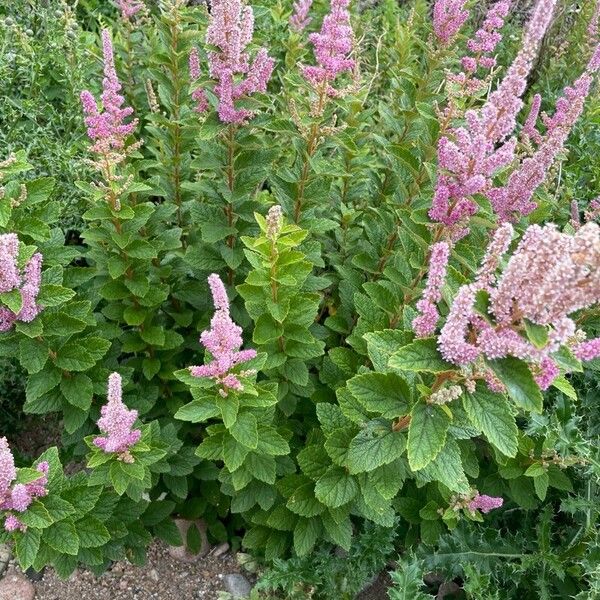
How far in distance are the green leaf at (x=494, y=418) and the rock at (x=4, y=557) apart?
2.58 metres

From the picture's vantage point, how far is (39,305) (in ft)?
7.34

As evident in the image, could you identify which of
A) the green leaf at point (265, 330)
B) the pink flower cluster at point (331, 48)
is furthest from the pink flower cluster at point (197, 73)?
the green leaf at point (265, 330)

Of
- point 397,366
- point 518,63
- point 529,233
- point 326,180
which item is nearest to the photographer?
point 529,233

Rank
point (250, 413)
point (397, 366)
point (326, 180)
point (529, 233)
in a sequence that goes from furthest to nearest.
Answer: point (326, 180) → point (250, 413) → point (397, 366) → point (529, 233)

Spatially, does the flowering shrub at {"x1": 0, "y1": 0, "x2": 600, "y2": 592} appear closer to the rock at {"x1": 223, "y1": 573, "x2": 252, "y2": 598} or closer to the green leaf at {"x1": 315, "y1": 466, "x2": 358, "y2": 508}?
the green leaf at {"x1": 315, "y1": 466, "x2": 358, "y2": 508}

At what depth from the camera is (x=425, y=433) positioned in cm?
169

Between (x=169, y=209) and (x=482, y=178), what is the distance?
1447 mm

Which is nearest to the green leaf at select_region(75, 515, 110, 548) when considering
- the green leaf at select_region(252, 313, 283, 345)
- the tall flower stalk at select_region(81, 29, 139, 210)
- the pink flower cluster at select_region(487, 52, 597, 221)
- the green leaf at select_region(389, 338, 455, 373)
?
the green leaf at select_region(252, 313, 283, 345)

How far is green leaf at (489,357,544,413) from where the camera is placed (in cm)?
147

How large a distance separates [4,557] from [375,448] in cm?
221

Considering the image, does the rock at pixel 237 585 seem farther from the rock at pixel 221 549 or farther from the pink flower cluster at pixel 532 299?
the pink flower cluster at pixel 532 299

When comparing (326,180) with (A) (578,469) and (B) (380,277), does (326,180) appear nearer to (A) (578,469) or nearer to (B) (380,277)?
(B) (380,277)

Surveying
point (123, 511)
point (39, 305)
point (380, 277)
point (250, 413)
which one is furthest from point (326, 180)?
point (123, 511)

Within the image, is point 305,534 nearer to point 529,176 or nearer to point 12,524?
point 12,524
